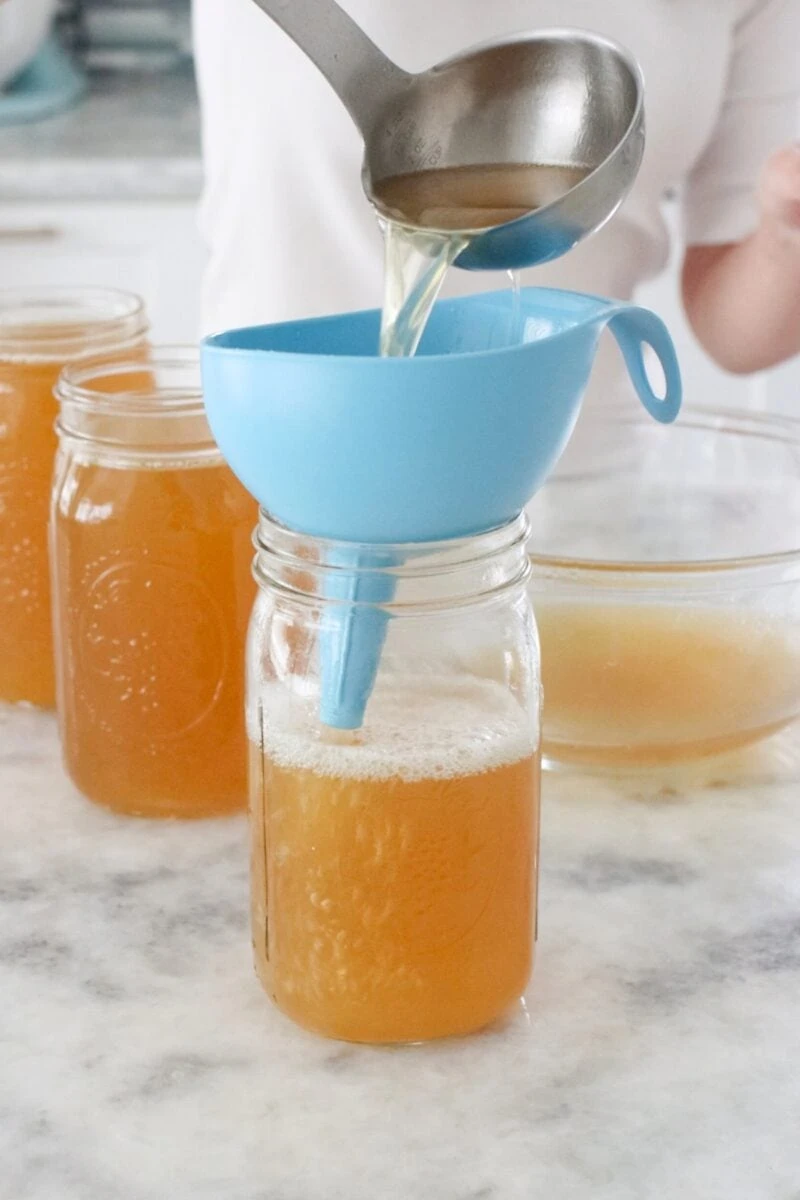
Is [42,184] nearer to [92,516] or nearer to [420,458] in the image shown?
[92,516]

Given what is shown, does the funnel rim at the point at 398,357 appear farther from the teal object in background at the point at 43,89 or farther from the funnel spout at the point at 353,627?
the teal object in background at the point at 43,89

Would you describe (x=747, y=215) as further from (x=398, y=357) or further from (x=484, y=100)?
(x=398, y=357)

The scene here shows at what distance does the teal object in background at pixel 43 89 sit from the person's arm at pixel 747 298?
1215mm

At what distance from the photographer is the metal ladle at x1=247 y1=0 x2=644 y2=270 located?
63 cm

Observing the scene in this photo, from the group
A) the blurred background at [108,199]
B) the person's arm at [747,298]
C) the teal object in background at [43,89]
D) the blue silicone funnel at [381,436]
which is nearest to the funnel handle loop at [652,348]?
the blue silicone funnel at [381,436]

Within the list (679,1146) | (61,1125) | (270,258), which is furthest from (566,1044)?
(270,258)

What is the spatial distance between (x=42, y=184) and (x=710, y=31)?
1.02 metres

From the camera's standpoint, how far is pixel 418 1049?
0.57 m

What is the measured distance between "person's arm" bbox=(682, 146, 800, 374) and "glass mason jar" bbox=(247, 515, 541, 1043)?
2.20 feet

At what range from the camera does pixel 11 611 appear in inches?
33.1

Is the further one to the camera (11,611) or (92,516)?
(11,611)

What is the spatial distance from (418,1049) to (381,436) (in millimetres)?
230

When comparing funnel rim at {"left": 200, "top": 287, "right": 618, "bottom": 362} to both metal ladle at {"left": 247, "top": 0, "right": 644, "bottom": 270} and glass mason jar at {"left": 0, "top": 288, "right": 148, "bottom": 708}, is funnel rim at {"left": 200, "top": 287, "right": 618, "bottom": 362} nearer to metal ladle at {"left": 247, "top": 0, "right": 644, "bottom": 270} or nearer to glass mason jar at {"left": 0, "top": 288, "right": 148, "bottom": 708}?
metal ladle at {"left": 247, "top": 0, "right": 644, "bottom": 270}

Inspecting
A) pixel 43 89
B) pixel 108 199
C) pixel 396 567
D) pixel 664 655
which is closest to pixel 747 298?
pixel 664 655
